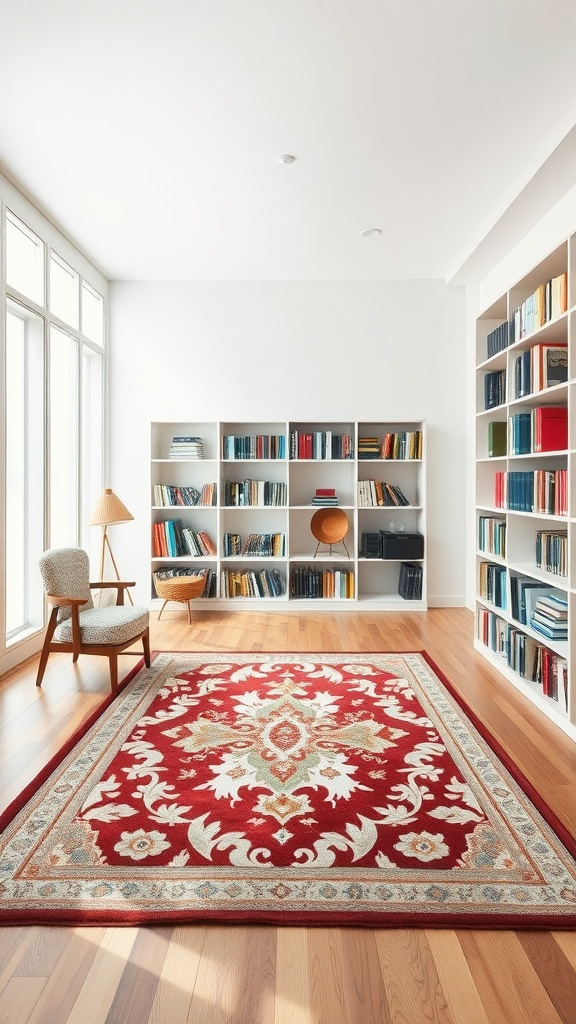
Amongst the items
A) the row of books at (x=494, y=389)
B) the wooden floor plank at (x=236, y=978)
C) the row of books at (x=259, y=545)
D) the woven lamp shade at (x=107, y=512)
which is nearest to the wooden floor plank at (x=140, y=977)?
the wooden floor plank at (x=236, y=978)

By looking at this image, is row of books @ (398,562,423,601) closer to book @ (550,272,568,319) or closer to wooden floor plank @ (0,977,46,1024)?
book @ (550,272,568,319)

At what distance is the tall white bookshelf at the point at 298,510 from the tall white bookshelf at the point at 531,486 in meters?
1.55

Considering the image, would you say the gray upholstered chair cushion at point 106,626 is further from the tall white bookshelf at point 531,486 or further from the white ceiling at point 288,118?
the white ceiling at point 288,118

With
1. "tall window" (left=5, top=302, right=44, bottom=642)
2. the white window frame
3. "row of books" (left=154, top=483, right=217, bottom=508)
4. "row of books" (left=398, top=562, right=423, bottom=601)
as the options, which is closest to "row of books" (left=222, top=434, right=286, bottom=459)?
"row of books" (left=154, top=483, right=217, bottom=508)

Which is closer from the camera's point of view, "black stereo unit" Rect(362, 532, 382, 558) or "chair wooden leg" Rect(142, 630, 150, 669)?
"chair wooden leg" Rect(142, 630, 150, 669)

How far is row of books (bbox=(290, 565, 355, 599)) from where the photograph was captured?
579 cm

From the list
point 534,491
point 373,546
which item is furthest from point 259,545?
point 534,491

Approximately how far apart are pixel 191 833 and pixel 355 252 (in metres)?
4.66

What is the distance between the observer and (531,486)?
352 cm

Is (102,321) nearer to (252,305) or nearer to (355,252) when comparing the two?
(252,305)

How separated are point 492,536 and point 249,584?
Result: 2.53 meters

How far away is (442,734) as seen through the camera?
293 centimetres

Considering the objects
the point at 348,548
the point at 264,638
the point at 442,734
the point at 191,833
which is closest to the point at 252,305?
the point at 348,548

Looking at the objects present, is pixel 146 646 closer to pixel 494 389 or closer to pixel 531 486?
pixel 531 486
